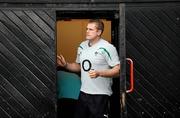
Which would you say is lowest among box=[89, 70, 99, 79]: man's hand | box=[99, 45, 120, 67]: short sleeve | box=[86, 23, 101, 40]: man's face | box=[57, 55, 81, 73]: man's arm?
box=[89, 70, 99, 79]: man's hand

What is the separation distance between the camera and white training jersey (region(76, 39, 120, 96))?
6.55 metres

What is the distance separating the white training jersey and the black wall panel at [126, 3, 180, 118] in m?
0.35

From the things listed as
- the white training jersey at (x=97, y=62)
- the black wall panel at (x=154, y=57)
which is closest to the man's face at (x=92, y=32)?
the white training jersey at (x=97, y=62)

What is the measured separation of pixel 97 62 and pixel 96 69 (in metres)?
0.10

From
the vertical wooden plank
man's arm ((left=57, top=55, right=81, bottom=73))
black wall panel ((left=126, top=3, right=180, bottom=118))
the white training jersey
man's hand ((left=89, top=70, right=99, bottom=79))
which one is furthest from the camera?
man's arm ((left=57, top=55, right=81, bottom=73))

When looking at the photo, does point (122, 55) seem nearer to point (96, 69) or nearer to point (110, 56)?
point (110, 56)

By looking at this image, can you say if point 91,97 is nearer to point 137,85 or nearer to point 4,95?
point 137,85

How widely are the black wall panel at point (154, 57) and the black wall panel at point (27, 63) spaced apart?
1131mm

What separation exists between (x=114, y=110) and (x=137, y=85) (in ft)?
3.30

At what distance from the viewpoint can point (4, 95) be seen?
660 cm

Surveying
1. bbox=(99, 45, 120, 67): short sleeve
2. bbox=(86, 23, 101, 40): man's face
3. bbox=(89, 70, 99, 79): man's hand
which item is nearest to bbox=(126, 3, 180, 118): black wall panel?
bbox=(99, 45, 120, 67): short sleeve

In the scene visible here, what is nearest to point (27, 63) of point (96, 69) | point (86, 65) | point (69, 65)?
point (69, 65)

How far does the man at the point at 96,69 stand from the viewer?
21.5 feet

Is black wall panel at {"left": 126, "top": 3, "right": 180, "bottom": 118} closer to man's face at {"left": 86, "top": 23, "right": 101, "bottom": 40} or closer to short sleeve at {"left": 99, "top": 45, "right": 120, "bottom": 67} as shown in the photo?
short sleeve at {"left": 99, "top": 45, "right": 120, "bottom": 67}
